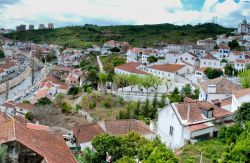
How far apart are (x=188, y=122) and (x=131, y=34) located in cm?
9754

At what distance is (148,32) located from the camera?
119188 millimetres

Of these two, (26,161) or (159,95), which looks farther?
(159,95)

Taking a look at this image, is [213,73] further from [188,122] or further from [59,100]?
[188,122]

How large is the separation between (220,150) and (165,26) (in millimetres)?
115687

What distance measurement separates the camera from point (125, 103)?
149ft

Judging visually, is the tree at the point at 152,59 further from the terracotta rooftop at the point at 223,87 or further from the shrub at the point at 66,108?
the terracotta rooftop at the point at 223,87

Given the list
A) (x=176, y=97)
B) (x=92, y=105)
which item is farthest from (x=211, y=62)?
(x=92, y=105)

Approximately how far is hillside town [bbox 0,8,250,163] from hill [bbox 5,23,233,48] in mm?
12960

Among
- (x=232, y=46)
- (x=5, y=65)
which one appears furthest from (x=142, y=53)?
(x=5, y=65)

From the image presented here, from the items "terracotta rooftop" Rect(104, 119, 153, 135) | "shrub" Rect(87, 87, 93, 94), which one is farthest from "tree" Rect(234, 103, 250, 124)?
"shrub" Rect(87, 87, 93, 94)

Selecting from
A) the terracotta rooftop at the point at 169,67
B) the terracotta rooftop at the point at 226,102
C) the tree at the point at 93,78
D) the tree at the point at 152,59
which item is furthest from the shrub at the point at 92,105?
the tree at the point at 152,59

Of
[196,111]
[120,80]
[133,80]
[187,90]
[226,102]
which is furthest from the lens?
[120,80]

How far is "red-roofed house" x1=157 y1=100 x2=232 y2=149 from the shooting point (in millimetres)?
22406

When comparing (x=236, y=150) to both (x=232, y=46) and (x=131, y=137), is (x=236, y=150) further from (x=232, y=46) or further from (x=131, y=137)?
(x=232, y=46)
